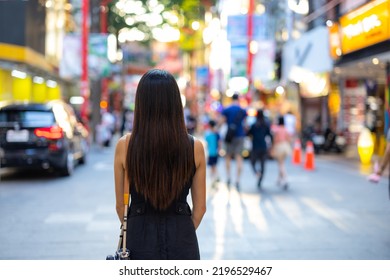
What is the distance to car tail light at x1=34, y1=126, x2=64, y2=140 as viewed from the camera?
42.8 feet

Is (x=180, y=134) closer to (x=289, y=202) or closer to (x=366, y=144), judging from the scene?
(x=289, y=202)

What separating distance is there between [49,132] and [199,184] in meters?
10.4

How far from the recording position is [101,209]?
9.66 meters

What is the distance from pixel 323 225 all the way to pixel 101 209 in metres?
3.35

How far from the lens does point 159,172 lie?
3137 mm

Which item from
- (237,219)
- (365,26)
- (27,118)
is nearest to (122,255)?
(237,219)

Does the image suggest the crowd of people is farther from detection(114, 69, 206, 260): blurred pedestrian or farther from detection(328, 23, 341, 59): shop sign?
detection(114, 69, 206, 260): blurred pedestrian

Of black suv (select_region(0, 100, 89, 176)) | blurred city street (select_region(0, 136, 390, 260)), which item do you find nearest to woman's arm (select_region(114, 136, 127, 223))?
blurred city street (select_region(0, 136, 390, 260))

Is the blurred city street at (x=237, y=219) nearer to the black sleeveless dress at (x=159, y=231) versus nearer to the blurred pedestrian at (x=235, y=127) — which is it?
the blurred pedestrian at (x=235, y=127)

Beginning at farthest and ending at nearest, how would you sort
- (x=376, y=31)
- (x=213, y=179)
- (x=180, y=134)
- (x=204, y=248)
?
1. (x=376, y=31)
2. (x=213, y=179)
3. (x=204, y=248)
4. (x=180, y=134)

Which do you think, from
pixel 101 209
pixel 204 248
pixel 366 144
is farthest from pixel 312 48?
pixel 204 248

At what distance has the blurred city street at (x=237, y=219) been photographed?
685cm

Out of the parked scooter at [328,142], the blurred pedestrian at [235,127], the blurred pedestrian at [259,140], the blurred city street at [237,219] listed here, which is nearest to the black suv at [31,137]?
the blurred city street at [237,219]

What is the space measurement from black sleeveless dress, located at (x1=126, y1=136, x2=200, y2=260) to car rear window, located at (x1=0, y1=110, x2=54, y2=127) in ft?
33.8
